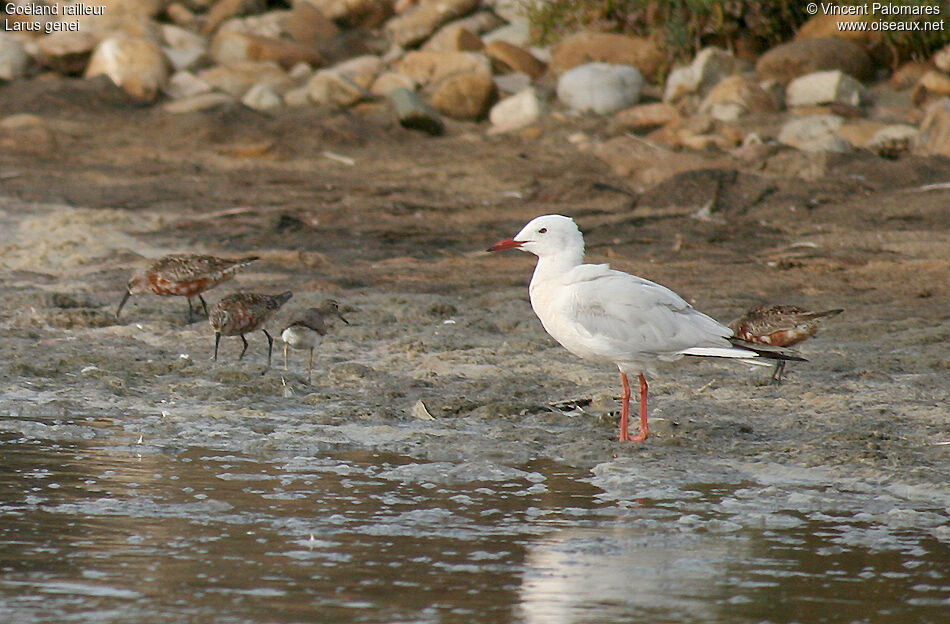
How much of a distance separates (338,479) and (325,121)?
1402cm

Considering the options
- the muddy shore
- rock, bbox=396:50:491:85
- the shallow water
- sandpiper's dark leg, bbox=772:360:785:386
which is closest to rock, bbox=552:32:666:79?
rock, bbox=396:50:491:85

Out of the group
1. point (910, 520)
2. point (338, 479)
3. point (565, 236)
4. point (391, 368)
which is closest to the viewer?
point (910, 520)

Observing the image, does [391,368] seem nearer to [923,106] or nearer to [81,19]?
[923,106]

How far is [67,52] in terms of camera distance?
2356 centimetres

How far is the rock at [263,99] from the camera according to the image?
2192 cm

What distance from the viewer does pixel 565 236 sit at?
351 inches

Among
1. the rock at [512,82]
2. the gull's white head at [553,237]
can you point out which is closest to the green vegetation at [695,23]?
the rock at [512,82]

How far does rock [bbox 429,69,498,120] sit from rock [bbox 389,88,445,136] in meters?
0.70

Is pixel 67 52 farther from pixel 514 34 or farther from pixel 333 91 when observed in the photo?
pixel 514 34

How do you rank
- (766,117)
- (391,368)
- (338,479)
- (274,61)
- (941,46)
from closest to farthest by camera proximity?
1. (338,479)
2. (391,368)
3. (766,117)
4. (941,46)
5. (274,61)

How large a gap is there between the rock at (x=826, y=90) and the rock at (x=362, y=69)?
23.9 feet

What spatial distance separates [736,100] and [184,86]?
9.04 m

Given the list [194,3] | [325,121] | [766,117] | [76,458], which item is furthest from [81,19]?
[76,458]

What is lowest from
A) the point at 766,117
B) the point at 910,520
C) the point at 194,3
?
the point at 910,520
